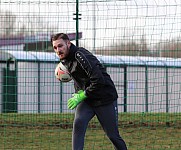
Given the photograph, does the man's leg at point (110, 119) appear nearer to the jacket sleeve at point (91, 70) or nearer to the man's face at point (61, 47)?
the jacket sleeve at point (91, 70)

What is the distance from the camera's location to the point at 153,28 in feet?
31.8

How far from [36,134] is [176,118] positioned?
2929 millimetres

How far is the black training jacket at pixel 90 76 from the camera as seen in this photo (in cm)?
665

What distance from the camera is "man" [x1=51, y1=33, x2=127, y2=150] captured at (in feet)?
21.9

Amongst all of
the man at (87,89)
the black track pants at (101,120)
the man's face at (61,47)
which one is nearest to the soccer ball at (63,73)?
the man at (87,89)

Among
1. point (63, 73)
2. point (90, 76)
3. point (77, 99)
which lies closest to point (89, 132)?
point (63, 73)

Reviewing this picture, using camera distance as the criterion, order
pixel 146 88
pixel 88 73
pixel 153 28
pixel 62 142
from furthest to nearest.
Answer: pixel 146 88 → pixel 62 142 → pixel 153 28 → pixel 88 73

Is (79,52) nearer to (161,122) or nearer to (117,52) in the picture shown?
(117,52)

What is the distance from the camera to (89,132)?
11430 mm

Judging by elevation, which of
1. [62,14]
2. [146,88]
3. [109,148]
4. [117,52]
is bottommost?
[109,148]

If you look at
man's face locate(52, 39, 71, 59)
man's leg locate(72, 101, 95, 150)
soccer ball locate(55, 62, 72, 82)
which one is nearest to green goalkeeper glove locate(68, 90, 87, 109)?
man's leg locate(72, 101, 95, 150)

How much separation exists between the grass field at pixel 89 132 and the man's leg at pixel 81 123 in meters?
3.07

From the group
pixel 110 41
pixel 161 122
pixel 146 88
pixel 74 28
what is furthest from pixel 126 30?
pixel 161 122

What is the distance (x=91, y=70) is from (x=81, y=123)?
2.35ft
